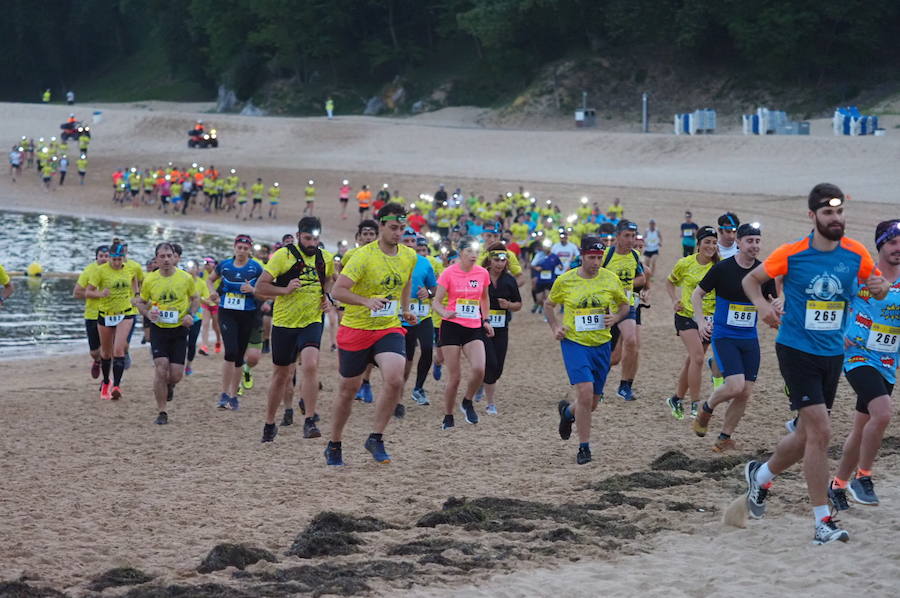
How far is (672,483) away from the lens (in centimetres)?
928

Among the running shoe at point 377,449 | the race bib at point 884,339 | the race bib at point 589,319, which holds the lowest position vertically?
the running shoe at point 377,449

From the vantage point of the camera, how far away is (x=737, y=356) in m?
10.4

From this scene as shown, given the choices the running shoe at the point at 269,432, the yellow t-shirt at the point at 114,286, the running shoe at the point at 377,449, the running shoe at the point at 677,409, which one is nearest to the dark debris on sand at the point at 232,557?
the running shoe at the point at 377,449

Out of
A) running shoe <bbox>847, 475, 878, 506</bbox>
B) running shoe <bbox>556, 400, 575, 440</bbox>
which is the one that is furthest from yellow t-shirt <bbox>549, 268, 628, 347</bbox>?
running shoe <bbox>847, 475, 878, 506</bbox>

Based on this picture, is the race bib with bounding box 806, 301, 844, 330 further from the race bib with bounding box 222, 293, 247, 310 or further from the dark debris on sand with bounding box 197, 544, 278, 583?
the race bib with bounding box 222, 293, 247, 310

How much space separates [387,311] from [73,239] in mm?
32128

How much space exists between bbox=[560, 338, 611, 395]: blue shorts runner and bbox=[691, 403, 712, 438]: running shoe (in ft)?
3.35

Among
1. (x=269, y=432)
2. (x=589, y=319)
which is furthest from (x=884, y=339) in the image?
(x=269, y=432)

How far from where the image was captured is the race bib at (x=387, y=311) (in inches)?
384

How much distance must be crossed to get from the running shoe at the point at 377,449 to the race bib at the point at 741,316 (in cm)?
300

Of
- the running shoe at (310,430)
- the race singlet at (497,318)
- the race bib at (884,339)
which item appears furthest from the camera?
the race singlet at (497,318)

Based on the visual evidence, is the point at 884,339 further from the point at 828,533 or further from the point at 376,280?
the point at 376,280

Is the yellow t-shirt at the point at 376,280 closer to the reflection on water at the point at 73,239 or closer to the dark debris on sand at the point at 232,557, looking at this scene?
the dark debris on sand at the point at 232,557

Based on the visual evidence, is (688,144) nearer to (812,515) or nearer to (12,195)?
(12,195)
